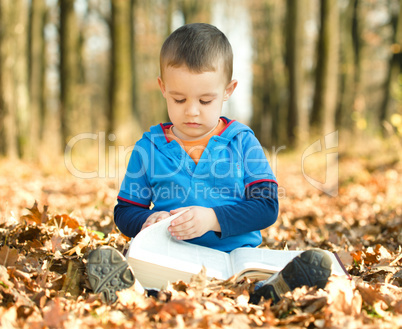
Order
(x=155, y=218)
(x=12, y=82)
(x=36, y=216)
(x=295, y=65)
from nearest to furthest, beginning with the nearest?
(x=155, y=218)
(x=36, y=216)
(x=12, y=82)
(x=295, y=65)

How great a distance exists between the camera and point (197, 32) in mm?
2471

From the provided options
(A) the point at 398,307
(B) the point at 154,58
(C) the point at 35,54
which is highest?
(B) the point at 154,58

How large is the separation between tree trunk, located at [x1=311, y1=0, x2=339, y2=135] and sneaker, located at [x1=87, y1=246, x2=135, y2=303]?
417 inches

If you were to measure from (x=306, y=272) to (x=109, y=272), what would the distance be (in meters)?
0.89

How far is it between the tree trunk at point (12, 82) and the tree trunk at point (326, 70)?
294 inches

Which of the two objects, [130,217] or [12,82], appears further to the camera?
[12,82]

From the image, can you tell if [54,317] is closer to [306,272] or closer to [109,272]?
[109,272]

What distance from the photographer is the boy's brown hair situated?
7.89ft

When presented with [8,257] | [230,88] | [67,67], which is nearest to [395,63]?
[67,67]

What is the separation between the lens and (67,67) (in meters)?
13.0

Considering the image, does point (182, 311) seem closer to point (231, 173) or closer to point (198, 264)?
point (198, 264)

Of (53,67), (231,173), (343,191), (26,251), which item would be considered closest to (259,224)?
(231,173)

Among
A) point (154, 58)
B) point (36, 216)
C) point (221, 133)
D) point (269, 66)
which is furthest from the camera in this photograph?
point (154, 58)

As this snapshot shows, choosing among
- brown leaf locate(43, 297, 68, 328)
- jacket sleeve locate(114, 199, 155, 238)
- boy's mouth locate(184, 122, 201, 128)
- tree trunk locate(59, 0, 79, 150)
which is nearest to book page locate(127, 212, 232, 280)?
jacket sleeve locate(114, 199, 155, 238)
